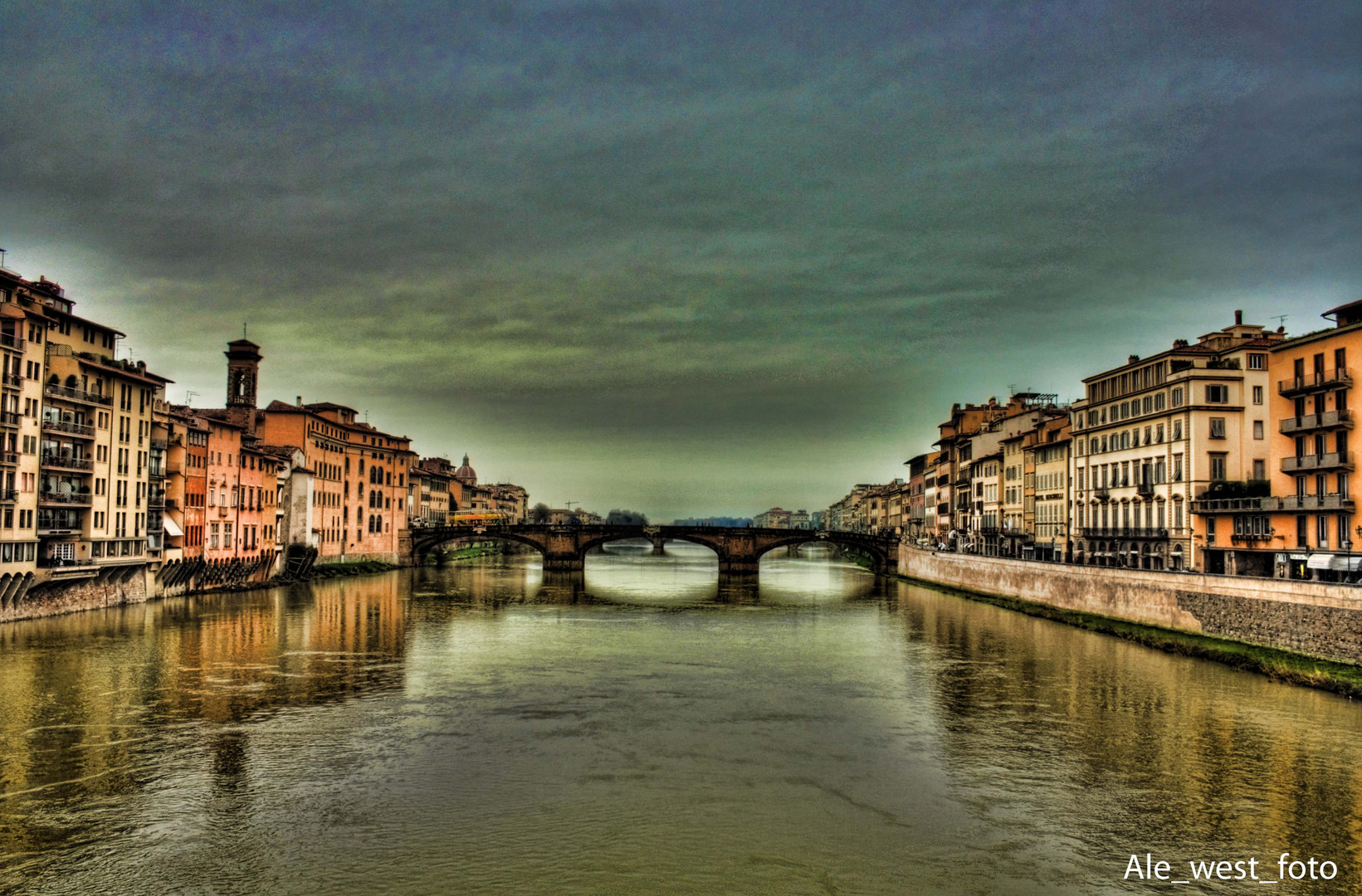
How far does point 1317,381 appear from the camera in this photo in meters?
44.1

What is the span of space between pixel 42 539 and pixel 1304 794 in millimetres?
53787

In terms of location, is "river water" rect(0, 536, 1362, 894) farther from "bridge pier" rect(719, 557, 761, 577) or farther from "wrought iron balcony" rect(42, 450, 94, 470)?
"bridge pier" rect(719, 557, 761, 577)

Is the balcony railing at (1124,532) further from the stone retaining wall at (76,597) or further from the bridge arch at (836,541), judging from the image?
the stone retaining wall at (76,597)

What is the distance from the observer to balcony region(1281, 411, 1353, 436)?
140 ft

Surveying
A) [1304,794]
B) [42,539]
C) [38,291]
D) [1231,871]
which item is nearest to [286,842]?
[1231,871]

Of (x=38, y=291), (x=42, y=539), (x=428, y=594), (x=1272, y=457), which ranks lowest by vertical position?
(x=428, y=594)

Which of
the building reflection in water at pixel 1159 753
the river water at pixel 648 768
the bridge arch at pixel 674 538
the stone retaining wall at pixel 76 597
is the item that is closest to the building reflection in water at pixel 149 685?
the river water at pixel 648 768

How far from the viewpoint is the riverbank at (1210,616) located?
3262cm

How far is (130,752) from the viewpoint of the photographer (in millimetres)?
24094

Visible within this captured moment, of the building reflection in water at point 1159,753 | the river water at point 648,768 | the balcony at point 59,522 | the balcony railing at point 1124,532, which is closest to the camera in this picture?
the river water at point 648,768

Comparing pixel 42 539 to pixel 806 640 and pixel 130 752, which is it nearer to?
pixel 130 752

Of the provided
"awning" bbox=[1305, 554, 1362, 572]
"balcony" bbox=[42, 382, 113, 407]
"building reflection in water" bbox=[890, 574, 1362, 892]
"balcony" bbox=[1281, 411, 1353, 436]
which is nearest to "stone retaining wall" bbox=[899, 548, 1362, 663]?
"building reflection in water" bbox=[890, 574, 1362, 892]

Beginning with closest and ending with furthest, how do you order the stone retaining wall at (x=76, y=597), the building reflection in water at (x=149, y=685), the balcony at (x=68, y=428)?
1. the building reflection in water at (x=149, y=685)
2. the stone retaining wall at (x=76, y=597)
3. the balcony at (x=68, y=428)

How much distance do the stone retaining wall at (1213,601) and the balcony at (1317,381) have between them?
414 inches
